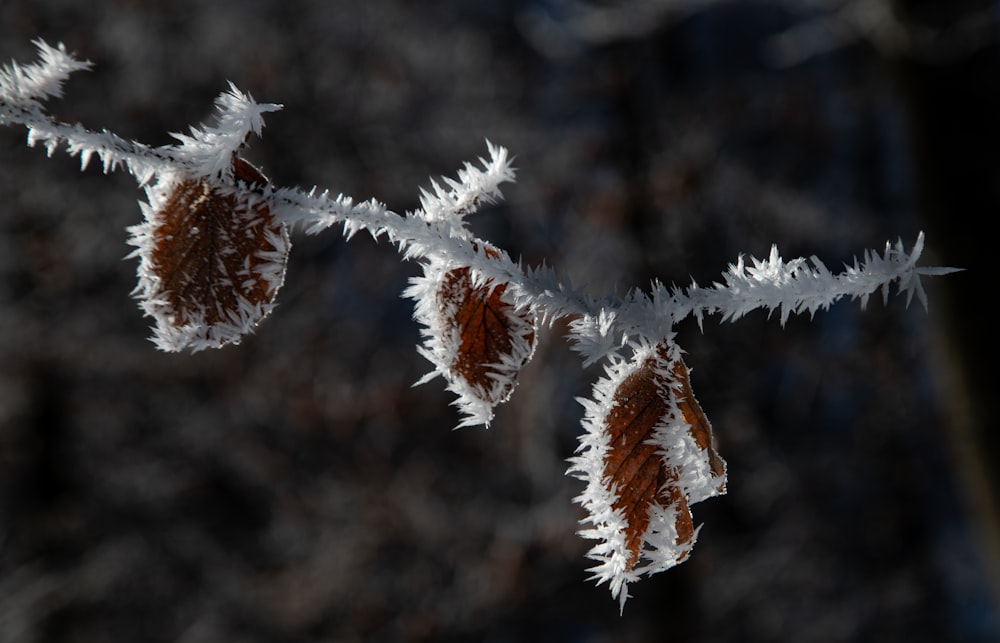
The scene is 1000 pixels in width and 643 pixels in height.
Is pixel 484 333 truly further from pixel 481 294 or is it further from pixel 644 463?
pixel 644 463

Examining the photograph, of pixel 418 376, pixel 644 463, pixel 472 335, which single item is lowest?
pixel 644 463

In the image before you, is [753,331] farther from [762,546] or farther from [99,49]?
[99,49]

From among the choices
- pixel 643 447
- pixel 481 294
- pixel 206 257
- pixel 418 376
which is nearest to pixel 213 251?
pixel 206 257

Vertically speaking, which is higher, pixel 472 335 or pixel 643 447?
pixel 472 335

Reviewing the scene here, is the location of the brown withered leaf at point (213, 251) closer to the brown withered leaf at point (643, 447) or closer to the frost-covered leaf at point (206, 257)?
the frost-covered leaf at point (206, 257)

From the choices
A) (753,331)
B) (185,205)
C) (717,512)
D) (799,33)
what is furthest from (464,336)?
(717,512)

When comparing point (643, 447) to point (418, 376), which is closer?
point (643, 447)

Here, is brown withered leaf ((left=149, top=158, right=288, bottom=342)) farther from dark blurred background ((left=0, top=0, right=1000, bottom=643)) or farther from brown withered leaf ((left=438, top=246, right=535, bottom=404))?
dark blurred background ((left=0, top=0, right=1000, bottom=643))

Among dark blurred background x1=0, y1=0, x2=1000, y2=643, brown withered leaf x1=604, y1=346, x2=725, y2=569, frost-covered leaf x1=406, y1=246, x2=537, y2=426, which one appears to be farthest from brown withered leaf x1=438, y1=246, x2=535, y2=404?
dark blurred background x1=0, y1=0, x2=1000, y2=643
